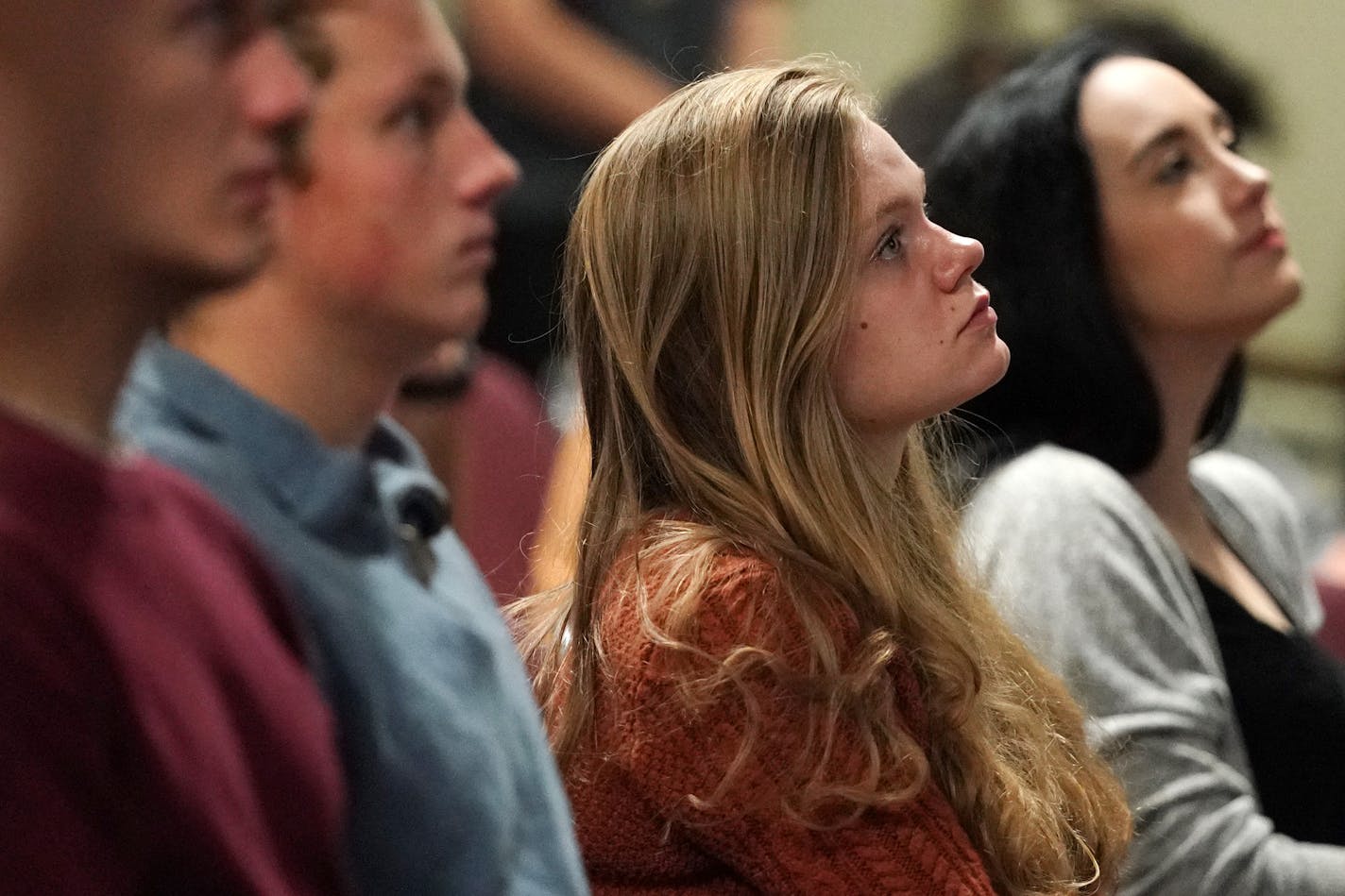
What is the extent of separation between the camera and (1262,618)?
1.56 meters

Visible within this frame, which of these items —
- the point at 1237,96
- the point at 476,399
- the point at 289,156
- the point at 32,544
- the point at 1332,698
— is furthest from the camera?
the point at 476,399

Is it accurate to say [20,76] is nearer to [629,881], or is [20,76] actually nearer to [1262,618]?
[629,881]

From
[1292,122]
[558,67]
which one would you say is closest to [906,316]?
[558,67]

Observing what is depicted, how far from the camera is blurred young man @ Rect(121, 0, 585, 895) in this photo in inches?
22.9

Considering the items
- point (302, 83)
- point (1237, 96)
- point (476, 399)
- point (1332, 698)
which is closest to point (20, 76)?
point (302, 83)

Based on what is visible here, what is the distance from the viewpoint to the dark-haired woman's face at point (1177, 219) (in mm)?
1517

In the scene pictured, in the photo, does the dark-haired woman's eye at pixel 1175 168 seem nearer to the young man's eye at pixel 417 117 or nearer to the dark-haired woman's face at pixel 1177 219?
the dark-haired woman's face at pixel 1177 219

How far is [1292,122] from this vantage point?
3.29 m

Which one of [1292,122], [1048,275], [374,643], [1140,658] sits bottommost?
Result: [1292,122]

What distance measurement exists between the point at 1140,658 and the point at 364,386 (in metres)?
0.92

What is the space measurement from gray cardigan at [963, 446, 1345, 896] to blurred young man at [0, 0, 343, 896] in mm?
888

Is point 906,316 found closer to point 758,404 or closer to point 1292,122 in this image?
point 758,404

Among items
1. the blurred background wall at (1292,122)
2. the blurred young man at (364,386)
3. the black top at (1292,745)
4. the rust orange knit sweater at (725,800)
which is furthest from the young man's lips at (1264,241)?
the blurred background wall at (1292,122)

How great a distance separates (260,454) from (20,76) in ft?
0.55
